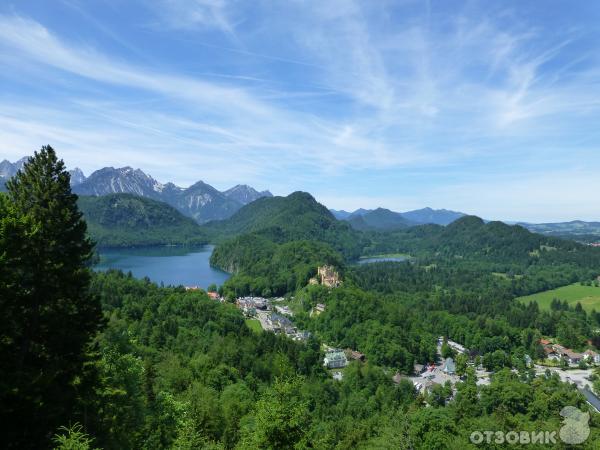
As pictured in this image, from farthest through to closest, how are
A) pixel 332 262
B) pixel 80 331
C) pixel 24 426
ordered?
pixel 332 262
pixel 80 331
pixel 24 426

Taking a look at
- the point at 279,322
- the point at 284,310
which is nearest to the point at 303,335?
the point at 279,322

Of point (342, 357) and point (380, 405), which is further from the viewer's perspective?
point (342, 357)

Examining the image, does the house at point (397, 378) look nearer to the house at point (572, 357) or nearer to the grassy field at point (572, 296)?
the house at point (572, 357)

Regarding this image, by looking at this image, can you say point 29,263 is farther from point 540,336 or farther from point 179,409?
point 540,336

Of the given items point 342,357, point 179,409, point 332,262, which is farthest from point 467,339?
point 179,409

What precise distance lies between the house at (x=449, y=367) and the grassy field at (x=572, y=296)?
5918 cm

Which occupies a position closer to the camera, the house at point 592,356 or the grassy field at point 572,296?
the house at point 592,356

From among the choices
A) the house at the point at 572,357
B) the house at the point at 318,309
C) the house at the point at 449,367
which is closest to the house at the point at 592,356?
the house at the point at 572,357

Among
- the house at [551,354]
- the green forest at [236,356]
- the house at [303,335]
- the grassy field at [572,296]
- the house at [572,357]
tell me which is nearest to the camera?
the green forest at [236,356]

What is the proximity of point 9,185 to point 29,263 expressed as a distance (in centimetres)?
432

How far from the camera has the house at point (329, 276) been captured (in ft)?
311

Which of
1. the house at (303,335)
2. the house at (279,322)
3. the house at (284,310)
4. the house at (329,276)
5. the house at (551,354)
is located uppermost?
the house at (329,276)

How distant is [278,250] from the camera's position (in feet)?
445

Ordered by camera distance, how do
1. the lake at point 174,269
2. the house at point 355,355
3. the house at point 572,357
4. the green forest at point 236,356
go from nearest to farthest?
the green forest at point 236,356, the house at point 355,355, the house at point 572,357, the lake at point 174,269
